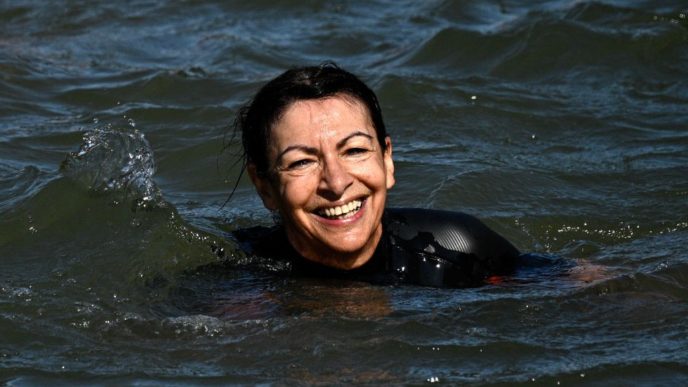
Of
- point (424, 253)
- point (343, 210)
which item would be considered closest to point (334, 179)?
point (343, 210)

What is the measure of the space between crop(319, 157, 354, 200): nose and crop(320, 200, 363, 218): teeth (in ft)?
0.18

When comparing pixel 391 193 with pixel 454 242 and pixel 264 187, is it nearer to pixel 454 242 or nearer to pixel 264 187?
pixel 454 242

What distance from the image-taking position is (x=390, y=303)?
523 centimetres

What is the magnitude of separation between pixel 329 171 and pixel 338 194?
95mm

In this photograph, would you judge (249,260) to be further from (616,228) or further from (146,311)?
(616,228)

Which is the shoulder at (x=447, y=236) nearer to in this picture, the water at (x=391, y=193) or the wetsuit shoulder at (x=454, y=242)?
the wetsuit shoulder at (x=454, y=242)

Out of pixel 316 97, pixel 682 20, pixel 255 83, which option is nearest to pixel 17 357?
pixel 316 97

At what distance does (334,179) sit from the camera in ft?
16.5

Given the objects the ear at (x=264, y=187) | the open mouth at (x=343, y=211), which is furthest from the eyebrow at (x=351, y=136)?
the ear at (x=264, y=187)

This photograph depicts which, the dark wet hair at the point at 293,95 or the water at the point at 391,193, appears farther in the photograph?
the dark wet hair at the point at 293,95

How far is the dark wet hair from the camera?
5.20 meters

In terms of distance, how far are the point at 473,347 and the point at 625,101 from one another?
4.48m

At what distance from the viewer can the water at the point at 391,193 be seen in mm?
4852

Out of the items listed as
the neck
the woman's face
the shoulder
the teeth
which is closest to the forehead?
the woman's face
